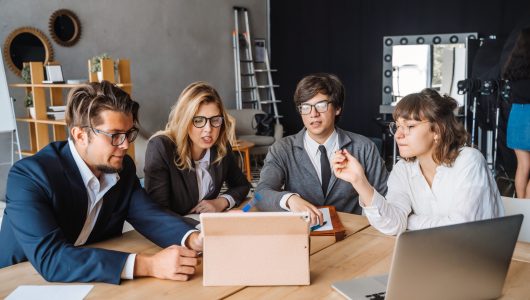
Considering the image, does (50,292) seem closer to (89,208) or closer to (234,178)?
(89,208)

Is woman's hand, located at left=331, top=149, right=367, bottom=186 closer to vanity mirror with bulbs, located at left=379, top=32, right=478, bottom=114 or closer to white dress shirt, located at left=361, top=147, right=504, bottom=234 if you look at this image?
white dress shirt, located at left=361, top=147, right=504, bottom=234

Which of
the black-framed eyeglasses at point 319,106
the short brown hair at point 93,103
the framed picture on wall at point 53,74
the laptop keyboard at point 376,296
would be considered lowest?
the laptop keyboard at point 376,296

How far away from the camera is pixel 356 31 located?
8.23 metres

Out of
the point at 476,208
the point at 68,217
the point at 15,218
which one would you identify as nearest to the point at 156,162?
the point at 68,217

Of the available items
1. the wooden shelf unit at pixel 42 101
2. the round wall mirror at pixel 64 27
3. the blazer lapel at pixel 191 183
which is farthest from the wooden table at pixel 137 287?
the round wall mirror at pixel 64 27

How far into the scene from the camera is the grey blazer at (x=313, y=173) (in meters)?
2.54

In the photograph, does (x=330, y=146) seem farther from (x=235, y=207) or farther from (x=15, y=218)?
(x=15, y=218)

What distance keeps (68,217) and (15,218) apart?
0.64 ft

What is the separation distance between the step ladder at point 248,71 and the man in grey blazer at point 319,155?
221 inches

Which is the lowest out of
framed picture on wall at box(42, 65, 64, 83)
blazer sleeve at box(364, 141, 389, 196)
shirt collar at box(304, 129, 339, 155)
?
blazer sleeve at box(364, 141, 389, 196)

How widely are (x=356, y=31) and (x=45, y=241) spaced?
7357 mm

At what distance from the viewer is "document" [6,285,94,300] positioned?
1.38 metres

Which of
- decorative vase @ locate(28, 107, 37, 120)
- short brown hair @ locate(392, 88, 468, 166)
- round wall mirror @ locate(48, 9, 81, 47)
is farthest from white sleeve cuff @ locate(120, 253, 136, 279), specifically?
round wall mirror @ locate(48, 9, 81, 47)

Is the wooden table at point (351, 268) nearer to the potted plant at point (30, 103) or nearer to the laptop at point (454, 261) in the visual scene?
the laptop at point (454, 261)
